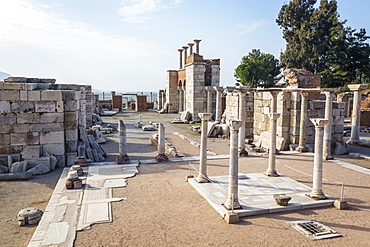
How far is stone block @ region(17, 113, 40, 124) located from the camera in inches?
427

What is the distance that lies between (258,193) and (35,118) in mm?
8317

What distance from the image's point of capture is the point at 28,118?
10930 millimetres

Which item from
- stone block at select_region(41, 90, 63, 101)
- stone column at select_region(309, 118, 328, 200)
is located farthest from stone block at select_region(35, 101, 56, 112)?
stone column at select_region(309, 118, 328, 200)

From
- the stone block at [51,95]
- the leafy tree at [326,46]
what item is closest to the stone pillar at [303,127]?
the stone block at [51,95]

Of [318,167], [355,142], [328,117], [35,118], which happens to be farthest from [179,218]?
[355,142]

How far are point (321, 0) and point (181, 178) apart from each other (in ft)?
122

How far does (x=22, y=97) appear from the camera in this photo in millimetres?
10797

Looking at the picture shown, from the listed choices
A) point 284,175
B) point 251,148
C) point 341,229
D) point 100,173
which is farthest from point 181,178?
point 251,148

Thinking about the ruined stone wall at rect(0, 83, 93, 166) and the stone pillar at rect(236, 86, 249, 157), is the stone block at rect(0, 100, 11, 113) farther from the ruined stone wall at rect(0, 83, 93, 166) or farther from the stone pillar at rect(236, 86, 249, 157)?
the stone pillar at rect(236, 86, 249, 157)

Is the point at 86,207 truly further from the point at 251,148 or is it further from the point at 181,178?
the point at 251,148

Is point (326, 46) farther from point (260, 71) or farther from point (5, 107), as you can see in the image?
point (5, 107)

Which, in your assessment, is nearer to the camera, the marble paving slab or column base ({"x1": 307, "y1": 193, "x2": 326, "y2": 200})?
the marble paving slab

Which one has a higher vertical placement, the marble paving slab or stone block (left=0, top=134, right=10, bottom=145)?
stone block (left=0, top=134, right=10, bottom=145)

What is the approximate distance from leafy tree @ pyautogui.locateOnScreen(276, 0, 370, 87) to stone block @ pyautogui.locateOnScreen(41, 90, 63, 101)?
32679 mm
